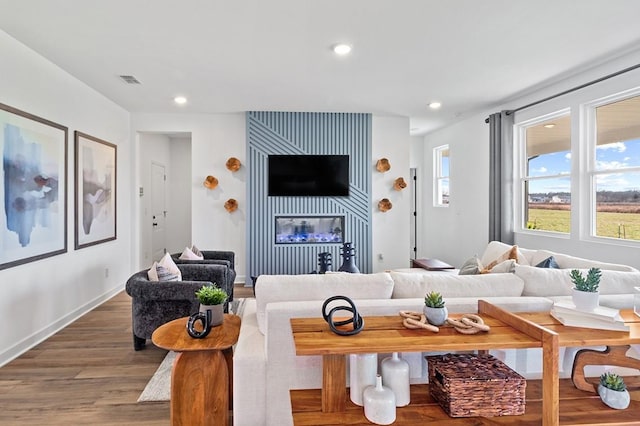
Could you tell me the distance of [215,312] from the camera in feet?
7.04

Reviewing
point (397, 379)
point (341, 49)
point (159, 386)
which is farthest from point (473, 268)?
point (159, 386)

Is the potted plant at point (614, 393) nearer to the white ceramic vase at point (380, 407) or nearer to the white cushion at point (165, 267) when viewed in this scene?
the white ceramic vase at point (380, 407)

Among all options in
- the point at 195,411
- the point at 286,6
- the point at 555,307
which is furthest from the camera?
the point at 286,6

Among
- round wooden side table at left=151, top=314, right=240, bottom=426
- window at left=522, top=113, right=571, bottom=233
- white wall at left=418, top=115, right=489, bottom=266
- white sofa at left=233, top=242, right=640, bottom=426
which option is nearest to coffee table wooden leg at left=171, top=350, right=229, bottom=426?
round wooden side table at left=151, top=314, right=240, bottom=426

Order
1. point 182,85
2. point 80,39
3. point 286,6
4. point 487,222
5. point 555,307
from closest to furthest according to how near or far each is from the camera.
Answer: point 555,307 < point 286,6 < point 80,39 < point 182,85 < point 487,222

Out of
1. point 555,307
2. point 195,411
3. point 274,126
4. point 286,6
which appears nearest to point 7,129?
point 286,6

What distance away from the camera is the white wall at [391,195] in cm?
595

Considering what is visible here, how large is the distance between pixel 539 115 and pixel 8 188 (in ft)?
18.3

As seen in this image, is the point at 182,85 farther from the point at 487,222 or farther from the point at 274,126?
the point at 487,222

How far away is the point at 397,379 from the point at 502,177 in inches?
166

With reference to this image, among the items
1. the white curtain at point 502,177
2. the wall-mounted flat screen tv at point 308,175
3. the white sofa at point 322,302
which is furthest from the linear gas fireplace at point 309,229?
the white sofa at point 322,302

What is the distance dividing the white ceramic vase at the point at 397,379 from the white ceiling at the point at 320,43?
230cm

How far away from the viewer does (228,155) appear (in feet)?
18.9

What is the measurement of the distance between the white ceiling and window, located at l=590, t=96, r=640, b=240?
62 cm
